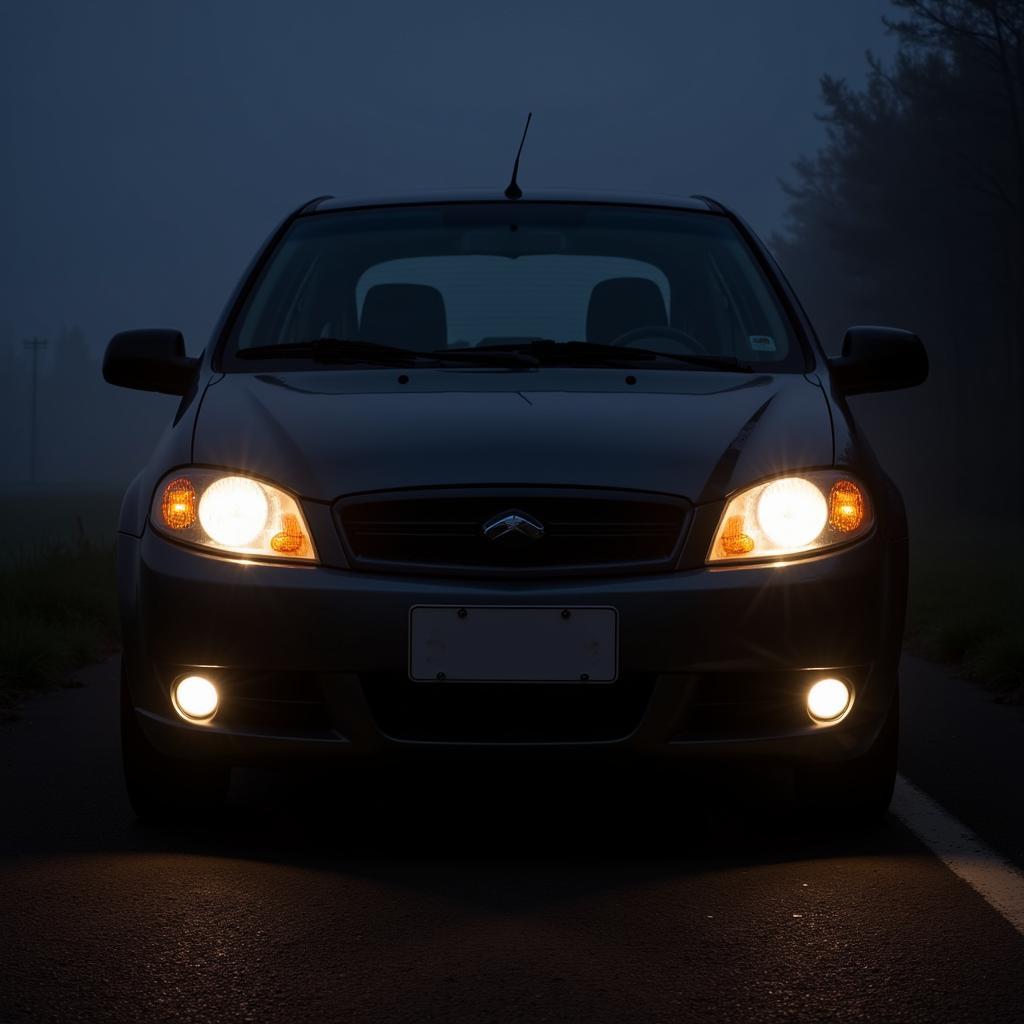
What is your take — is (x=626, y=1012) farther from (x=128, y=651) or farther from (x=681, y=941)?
(x=128, y=651)

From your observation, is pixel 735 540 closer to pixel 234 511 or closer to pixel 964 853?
pixel 964 853

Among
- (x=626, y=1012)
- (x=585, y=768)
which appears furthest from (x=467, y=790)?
(x=626, y=1012)

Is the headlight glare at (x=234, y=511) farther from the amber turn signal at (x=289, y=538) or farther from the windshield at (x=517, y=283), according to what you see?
the windshield at (x=517, y=283)

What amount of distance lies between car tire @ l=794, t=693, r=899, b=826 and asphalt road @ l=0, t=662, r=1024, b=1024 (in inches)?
2.8

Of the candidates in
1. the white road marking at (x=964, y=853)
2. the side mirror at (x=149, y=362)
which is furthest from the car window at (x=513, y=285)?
the white road marking at (x=964, y=853)

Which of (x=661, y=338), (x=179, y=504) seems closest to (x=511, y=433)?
(x=179, y=504)

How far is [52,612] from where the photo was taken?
33.8 ft

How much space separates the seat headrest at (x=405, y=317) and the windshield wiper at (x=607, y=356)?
0.78 ft

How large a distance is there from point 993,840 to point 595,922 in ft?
4.36

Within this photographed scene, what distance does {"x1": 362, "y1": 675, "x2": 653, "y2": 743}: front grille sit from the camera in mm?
3738

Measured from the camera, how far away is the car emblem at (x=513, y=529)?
3.72 metres

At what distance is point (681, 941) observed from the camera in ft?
10.7

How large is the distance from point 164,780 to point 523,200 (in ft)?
7.89

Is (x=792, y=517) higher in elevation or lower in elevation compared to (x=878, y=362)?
lower
